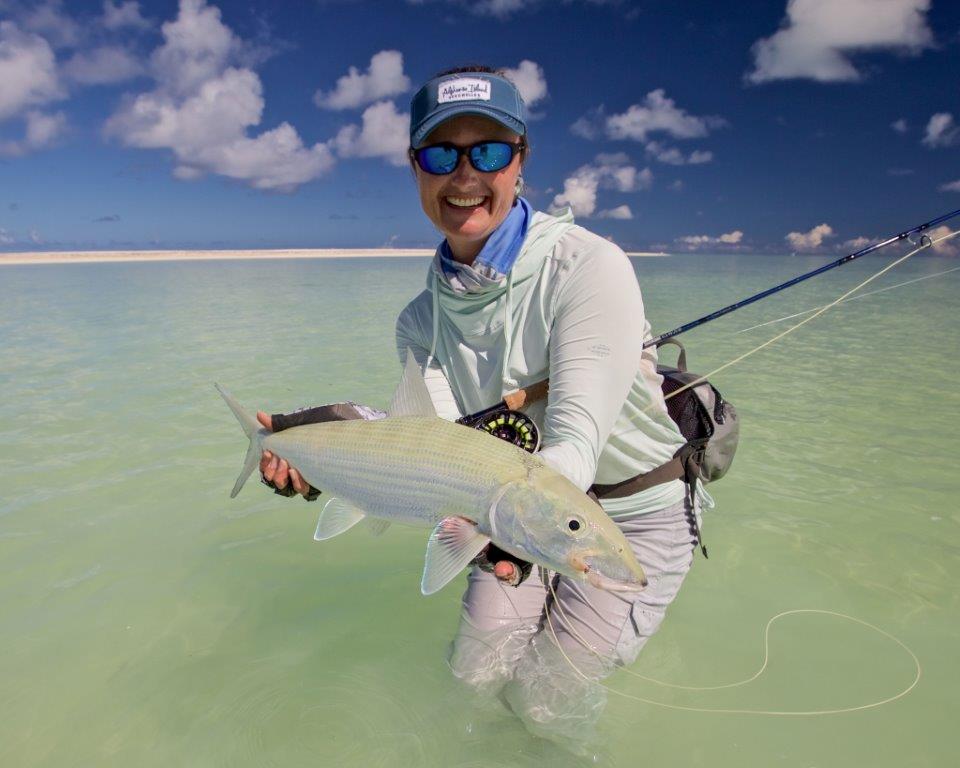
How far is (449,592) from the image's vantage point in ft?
11.7

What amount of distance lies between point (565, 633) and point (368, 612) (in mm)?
1204

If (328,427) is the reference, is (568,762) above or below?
below

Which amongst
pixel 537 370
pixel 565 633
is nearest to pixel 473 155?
pixel 537 370

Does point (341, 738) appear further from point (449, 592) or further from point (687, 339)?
point (687, 339)

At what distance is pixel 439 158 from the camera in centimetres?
246

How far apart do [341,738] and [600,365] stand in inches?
75.1

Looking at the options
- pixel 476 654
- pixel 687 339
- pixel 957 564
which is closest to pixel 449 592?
pixel 476 654

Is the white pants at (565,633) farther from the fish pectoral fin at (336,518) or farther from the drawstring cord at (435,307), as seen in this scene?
the drawstring cord at (435,307)

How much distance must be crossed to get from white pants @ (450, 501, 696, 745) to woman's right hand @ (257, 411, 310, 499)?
38.6 inches

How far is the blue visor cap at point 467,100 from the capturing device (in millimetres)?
2293

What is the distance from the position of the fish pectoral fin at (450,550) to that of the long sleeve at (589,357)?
347mm

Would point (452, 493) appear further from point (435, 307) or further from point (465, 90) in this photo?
point (465, 90)

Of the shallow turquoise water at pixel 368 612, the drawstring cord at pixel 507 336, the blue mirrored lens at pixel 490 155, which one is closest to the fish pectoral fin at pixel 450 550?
the drawstring cord at pixel 507 336

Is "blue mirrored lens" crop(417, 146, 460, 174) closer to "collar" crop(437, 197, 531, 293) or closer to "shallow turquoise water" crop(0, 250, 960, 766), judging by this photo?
"collar" crop(437, 197, 531, 293)
